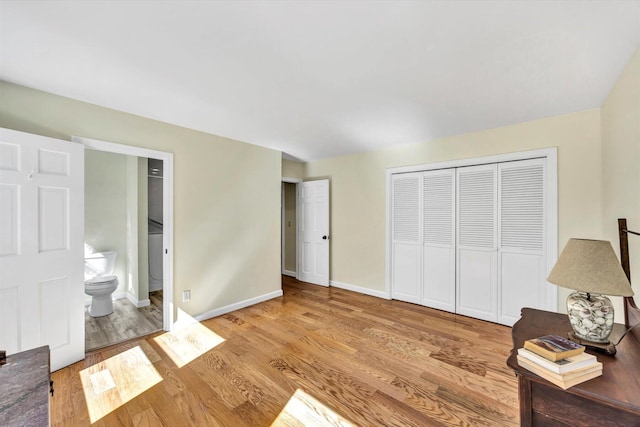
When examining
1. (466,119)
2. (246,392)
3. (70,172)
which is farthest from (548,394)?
(70,172)

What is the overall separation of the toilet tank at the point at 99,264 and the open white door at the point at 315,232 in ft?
9.71

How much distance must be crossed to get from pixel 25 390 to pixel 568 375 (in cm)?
187

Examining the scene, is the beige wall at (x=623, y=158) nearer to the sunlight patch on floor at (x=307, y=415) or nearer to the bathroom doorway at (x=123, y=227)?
the sunlight patch on floor at (x=307, y=415)

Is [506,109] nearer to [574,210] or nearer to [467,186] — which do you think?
[467,186]

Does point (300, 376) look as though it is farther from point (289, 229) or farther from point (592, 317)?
point (289, 229)

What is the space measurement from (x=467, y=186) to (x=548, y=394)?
108 inches

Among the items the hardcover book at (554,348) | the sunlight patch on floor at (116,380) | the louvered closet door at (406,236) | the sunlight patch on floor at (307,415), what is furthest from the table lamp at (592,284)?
the sunlight patch on floor at (116,380)

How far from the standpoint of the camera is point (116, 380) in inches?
80.3

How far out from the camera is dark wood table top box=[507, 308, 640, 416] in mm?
891

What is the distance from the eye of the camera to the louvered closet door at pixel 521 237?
2.86 m

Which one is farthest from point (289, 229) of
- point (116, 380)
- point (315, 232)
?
point (116, 380)

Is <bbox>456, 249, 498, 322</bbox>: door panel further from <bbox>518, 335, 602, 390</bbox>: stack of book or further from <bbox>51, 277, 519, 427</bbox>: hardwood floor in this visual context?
<bbox>518, 335, 602, 390</bbox>: stack of book

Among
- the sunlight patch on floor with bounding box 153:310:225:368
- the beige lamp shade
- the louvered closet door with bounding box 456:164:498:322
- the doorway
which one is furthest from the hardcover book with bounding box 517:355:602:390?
the doorway

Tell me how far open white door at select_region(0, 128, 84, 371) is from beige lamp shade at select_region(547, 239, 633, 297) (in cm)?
343
